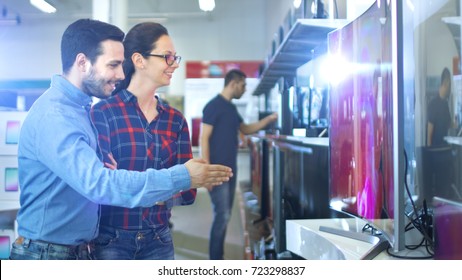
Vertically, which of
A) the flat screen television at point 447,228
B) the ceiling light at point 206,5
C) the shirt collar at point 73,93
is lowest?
the flat screen television at point 447,228

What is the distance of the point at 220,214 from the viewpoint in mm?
1729

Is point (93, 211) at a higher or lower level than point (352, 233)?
higher

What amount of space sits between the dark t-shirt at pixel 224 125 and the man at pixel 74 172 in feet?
1.27

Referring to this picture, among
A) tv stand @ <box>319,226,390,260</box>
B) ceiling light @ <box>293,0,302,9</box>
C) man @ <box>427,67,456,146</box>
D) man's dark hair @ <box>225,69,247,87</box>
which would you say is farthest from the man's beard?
man @ <box>427,67,456,146</box>

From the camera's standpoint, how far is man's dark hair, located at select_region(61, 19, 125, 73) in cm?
116

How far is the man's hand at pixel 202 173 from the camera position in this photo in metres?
1.12

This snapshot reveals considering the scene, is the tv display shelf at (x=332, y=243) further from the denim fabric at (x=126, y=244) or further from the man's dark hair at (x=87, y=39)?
the man's dark hair at (x=87, y=39)

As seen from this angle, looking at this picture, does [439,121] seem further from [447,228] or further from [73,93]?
[73,93]

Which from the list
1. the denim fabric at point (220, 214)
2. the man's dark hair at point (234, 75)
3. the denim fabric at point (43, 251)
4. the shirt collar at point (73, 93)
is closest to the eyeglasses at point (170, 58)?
the shirt collar at point (73, 93)

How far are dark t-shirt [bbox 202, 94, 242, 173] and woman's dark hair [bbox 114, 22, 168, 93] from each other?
0.37 meters
